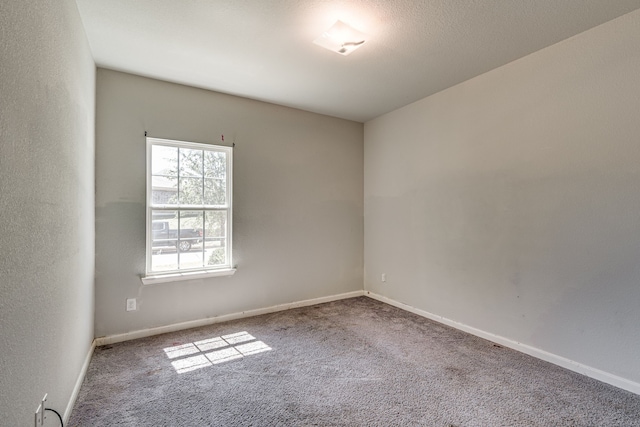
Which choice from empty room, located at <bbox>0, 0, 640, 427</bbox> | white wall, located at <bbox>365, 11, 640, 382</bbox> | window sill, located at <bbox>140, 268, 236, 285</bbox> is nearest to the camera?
empty room, located at <bbox>0, 0, 640, 427</bbox>

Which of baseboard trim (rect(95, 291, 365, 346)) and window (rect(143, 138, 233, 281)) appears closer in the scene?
baseboard trim (rect(95, 291, 365, 346))

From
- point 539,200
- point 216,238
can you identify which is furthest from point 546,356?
point 216,238

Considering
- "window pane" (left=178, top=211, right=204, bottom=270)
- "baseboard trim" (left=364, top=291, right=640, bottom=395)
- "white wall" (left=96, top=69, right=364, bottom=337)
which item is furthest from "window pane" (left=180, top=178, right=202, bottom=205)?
"baseboard trim" (left=364, top=291, right=640, bottom=395)

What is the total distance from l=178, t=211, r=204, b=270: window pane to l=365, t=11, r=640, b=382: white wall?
2543 millimetres

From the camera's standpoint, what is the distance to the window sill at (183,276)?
3.10m

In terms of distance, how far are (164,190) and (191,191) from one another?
0.27 meters

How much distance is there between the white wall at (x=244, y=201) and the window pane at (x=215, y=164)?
0.14m

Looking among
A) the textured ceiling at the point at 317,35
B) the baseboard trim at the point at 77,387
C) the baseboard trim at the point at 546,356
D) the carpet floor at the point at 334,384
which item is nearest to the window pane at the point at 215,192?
the textured ceiling at the point at 317,35

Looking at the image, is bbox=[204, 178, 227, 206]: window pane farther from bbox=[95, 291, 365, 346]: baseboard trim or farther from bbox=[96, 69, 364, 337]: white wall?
bbox=[95, 291, 365, 346]: baseboard trim

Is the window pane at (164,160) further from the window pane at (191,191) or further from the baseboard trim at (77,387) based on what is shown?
the baseboard trim at (77,387)

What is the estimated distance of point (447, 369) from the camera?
8.03 ft

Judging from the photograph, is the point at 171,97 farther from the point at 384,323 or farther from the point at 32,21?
the point at 384,323

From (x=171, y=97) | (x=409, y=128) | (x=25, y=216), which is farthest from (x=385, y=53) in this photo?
(x=25, y=216)

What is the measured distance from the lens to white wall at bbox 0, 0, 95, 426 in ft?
3.57
